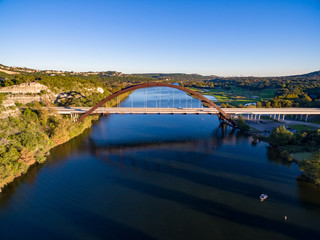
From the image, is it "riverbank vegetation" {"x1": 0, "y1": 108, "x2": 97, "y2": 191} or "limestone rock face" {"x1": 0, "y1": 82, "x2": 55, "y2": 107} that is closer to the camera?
"riverbank vegetation" {"x1": 0, "y1": 108, "x2": 97, "y2": 191}

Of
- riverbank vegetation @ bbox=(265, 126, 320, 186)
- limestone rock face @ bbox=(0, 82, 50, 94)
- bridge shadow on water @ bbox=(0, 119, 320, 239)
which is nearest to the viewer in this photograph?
bridge shadow on water @ bbox=(0, 119, 320, 239)

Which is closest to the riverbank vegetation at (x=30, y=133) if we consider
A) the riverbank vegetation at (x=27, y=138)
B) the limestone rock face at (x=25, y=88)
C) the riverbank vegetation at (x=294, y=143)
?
the riverbank vegetation at (x=27, y=138)

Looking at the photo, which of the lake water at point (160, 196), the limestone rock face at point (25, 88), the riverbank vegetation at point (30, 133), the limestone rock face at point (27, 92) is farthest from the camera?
the limestone rock face at point (25, 88)

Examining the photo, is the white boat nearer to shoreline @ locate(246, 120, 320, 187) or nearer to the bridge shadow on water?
the bridge shadow on water

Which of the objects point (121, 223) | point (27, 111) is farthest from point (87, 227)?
point (27, 111)

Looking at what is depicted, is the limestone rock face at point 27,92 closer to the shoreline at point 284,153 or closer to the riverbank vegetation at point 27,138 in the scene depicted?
the riverbank vegetation at point 27,138

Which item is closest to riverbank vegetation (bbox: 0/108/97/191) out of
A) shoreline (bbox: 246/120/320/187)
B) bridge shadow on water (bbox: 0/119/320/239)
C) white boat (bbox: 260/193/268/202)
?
bridge shadow on water (bbox: 0/119/320/239)

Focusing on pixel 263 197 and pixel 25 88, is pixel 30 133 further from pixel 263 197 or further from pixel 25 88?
pixel 263 197

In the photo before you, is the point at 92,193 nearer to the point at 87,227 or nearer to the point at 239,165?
the point at 87,227
